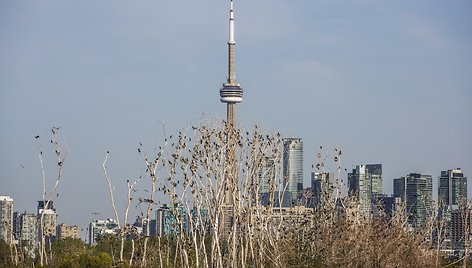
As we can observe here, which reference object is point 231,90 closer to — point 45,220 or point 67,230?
point 67,230

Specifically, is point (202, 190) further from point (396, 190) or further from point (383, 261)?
point (396, 190)

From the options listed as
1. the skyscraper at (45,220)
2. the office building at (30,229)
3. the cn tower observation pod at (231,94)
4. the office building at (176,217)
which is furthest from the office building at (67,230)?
the office building at (176,217)

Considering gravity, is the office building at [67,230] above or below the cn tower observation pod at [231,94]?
below

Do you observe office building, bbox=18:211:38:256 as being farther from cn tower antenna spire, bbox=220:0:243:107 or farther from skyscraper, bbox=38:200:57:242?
cn tower antenna spire, bbox=220:0:243:107

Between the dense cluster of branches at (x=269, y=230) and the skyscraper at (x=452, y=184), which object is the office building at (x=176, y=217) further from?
the skyscraper at (x=452, y=184)

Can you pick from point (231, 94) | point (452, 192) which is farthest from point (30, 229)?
point (231, 94)

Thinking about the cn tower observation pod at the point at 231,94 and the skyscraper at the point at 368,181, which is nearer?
the skyscraper at the point at 368,181

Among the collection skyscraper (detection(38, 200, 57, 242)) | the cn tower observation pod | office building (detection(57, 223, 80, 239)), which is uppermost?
the cn tower observation pod

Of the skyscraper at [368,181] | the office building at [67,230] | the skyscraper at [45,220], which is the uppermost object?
the skyscraper at [368,181]

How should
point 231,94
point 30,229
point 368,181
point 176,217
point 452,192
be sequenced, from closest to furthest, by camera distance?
1. point 176,217
2. point 30,229
3. point 368,181
4. point 452,192
5. point 231,94

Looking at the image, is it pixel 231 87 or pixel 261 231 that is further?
pixel 231 87

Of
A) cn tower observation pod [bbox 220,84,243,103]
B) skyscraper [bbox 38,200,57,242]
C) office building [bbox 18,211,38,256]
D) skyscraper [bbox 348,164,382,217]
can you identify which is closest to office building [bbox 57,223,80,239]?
office building [bbox 18,211,38,256]

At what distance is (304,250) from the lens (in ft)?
160

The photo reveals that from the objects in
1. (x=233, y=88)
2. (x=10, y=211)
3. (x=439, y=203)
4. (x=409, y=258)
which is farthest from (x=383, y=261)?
(x=233, y=88)
